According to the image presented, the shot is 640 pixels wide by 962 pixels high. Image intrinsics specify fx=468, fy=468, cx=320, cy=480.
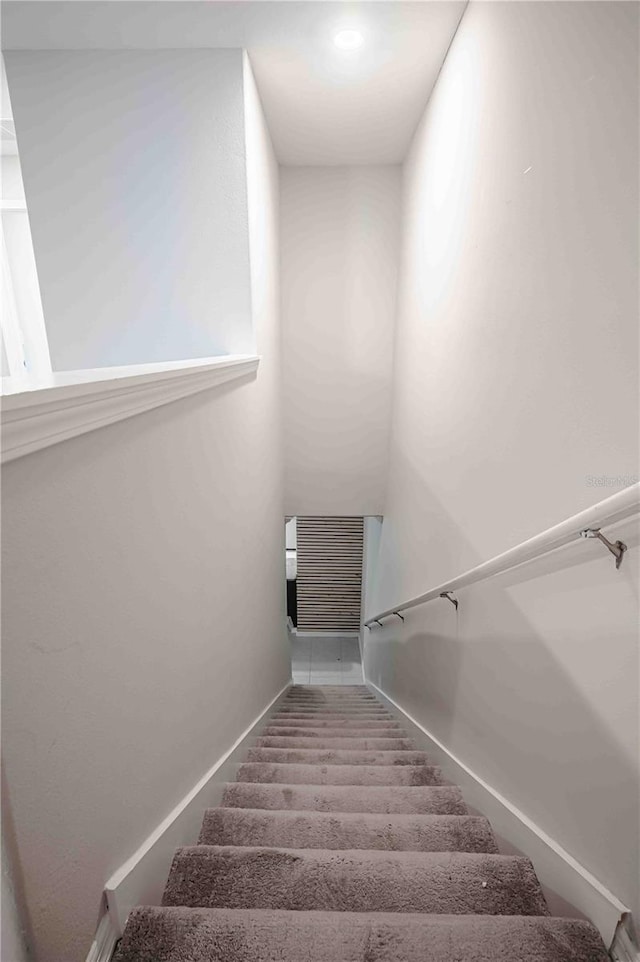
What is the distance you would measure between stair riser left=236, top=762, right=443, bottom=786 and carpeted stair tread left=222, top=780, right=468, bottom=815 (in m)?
0.19

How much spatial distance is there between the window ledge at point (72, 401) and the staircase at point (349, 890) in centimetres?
103

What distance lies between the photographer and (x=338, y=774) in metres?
1.84

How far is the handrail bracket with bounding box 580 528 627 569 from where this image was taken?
2.96ft

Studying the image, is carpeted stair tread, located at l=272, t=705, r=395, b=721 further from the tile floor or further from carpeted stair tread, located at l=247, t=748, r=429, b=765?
the tile floor

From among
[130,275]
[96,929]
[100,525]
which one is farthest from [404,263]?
[96,929]

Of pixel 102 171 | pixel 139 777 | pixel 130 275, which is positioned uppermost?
pixel 102 171

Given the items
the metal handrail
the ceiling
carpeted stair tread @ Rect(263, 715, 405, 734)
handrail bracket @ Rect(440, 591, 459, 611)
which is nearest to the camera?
the metal handrail

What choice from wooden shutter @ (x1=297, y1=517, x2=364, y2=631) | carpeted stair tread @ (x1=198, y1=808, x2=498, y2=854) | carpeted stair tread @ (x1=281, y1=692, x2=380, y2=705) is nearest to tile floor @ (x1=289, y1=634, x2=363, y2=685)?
wooden shutter @ (x1=297, y1=517, x2=364, y2=631)

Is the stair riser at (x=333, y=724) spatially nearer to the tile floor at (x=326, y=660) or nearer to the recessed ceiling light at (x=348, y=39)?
the tile floor at (x=326, y=660)

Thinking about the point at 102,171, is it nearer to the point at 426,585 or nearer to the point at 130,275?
the point at 130,275

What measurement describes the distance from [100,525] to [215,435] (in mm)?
880

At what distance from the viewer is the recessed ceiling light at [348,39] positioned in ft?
6.58

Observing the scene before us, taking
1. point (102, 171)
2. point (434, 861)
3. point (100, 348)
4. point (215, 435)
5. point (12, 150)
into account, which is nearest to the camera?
point (434, 861)

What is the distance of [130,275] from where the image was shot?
229cm
